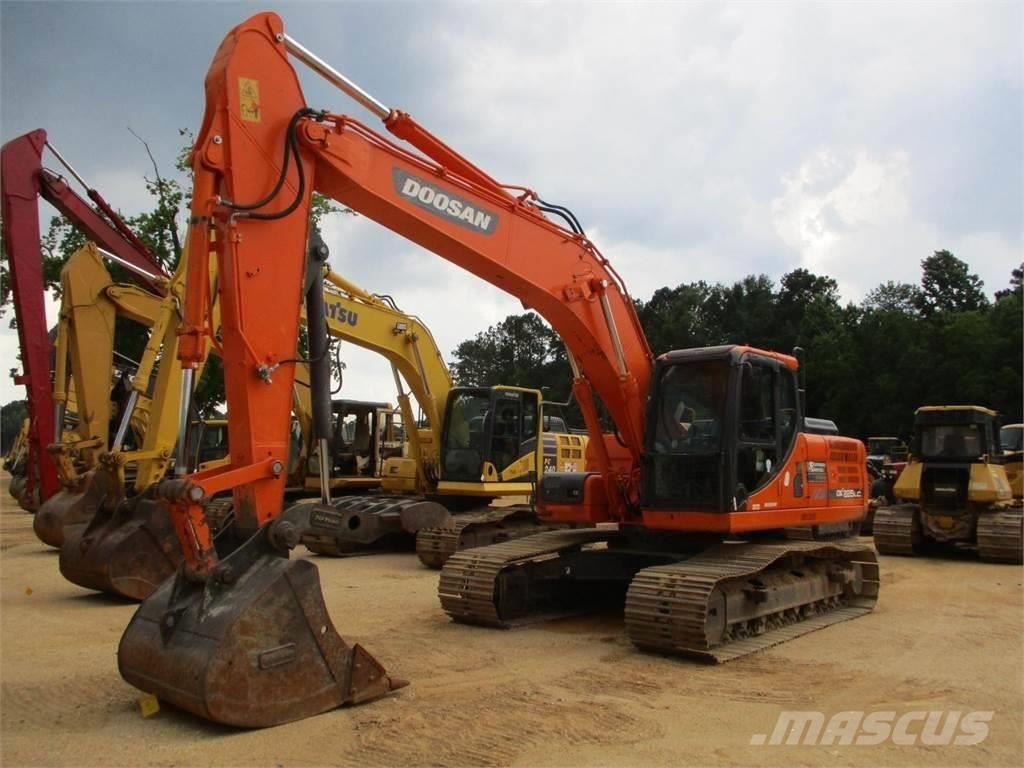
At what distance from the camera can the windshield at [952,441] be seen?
1409 centimetres

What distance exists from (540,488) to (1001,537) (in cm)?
804

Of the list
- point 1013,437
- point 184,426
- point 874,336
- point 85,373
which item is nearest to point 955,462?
point 1013,437

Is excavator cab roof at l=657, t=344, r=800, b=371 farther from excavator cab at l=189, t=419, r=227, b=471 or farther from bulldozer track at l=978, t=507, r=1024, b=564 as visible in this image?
excavator cab at l=189, t=419, r=227, b=471

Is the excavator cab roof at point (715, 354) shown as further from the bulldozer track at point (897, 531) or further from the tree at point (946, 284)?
the tree at point (946, 284)

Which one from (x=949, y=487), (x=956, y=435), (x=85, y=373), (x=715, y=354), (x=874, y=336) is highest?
(x=874, y=336)

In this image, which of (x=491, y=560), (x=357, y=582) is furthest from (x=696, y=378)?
(x=357, y=582)

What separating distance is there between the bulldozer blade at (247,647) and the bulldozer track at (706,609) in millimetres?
2463

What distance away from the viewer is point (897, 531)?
1412cm

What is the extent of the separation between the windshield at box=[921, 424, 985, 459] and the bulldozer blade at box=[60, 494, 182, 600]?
11.3 meters

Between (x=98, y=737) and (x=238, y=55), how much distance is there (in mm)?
4101

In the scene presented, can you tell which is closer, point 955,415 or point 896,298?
point 955,415

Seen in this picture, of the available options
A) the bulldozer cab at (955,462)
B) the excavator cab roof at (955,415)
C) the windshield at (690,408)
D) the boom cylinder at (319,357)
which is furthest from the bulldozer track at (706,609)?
the excavator cab roof at (955,415)

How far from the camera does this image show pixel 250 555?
5320 mm

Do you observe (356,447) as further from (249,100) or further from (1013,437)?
(1013,437)
